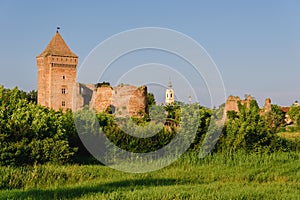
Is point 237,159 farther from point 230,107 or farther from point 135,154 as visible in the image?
point 230,107

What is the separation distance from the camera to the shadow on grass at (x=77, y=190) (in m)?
7.52

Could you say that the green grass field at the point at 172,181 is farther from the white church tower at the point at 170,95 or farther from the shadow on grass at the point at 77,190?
the white church tower at the point at 170,95

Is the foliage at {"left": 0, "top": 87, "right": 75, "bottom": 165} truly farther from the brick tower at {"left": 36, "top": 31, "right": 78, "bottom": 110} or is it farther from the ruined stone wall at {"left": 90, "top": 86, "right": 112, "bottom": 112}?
the brick tower at {"left": 36, "top": 31, "right": 78, "bottom": 110}

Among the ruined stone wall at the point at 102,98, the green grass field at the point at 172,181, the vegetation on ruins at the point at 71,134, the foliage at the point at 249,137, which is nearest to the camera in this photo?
the green grass field at the point at 172,181

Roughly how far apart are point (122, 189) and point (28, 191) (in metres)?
1.65

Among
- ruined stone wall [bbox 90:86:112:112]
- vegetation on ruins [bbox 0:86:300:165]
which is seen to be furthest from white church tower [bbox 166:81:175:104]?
ruined stone wall [bbox 90:86:112:112]

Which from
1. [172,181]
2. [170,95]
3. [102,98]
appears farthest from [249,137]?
[102,98]

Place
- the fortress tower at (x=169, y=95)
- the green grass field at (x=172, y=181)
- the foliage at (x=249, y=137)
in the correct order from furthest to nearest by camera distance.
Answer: the foliage at (x=249, y=137), the fortress tower at (x=169, y=95), the green grass field at (x=172, y=181)

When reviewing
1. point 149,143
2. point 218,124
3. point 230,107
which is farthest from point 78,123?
point 230,107

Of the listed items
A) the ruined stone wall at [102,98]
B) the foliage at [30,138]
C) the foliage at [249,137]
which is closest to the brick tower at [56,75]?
the ruined stone wall at [102,98]

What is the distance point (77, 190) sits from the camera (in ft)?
26.5

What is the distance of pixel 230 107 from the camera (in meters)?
36.7

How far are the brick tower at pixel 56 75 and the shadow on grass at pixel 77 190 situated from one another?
136ft

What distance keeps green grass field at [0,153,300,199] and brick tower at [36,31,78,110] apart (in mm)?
39661
